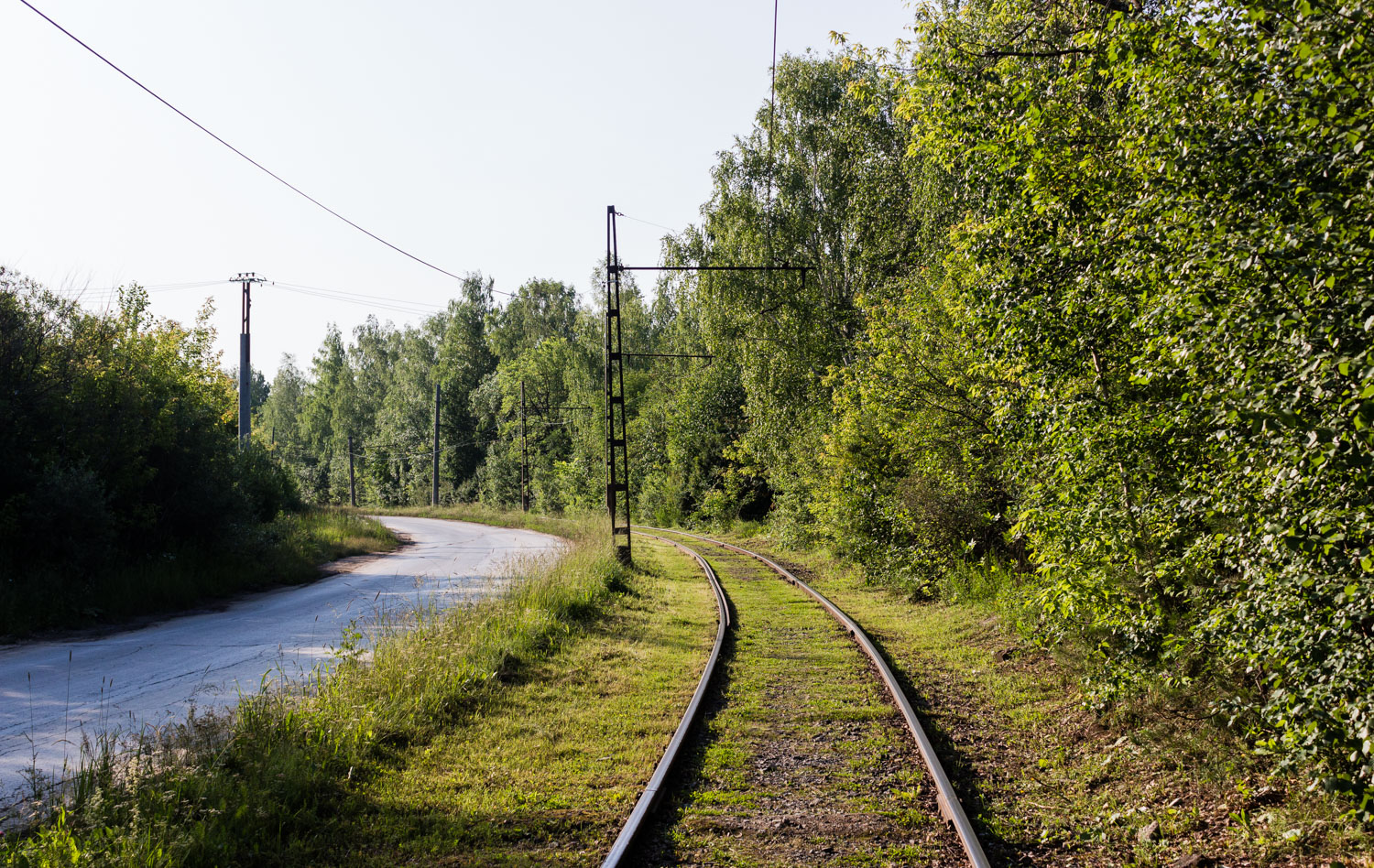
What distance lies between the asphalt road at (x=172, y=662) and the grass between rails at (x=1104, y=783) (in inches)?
230

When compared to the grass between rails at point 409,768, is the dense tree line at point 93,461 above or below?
above

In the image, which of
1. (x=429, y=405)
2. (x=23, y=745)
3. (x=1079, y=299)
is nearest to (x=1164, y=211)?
(x=1079, y=299)

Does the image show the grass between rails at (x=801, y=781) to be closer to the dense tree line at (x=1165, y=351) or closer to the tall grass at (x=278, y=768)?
the dense tree line at (x=1165, y=351)

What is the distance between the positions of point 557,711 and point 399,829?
109 inches

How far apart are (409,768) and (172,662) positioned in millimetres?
5196

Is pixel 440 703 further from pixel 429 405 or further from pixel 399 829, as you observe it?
pixel 429 405

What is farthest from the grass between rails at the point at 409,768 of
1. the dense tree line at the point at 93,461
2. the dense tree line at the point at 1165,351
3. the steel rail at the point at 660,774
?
the dense tree line at the point at 93,461

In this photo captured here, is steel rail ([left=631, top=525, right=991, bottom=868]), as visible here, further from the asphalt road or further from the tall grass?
the asphalt road

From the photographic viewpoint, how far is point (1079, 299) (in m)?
5.71

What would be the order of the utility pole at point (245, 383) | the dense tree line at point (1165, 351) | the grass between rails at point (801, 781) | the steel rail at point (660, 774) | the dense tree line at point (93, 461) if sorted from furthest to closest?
the utility pole at point (245, 383), the dense tree line at point (93, 461), the grass between rails at point (801, 781), the steel rail at point (660, 774), the dense tree line at point (1165, 351)

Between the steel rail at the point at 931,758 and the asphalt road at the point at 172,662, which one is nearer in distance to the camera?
the steel rail at the point at 931,758

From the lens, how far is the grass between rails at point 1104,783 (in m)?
4.51

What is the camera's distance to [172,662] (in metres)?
9.66

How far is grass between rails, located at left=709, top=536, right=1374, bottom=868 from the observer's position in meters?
4.51
